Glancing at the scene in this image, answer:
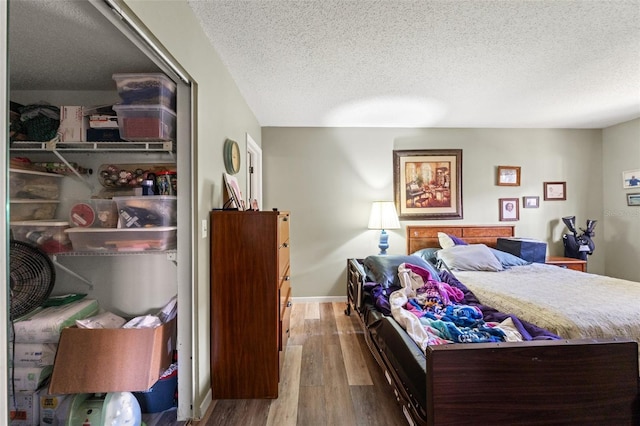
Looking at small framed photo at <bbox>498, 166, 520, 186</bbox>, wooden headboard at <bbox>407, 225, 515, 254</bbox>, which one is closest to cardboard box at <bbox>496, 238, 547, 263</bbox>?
wooden headboard at <bbox>407, 225, 515, 254</bbox>

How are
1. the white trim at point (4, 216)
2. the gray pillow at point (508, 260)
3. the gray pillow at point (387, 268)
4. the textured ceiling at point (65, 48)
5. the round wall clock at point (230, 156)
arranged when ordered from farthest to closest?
the gray pillow at point (508, 260) → the gray pillow at point (387, 268) → the round wall clock at point (230, 156) → the textured ceiling at point (65, 48) → the white trim at point (4, 216)

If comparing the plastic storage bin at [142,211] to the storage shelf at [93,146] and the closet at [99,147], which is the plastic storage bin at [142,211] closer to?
the closet at [99,147]

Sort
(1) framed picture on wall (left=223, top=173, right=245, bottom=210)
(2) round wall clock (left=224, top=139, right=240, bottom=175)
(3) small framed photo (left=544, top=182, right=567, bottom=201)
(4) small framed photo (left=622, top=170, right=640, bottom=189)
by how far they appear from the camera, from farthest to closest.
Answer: (3) small framed photo (left=544, top=182, right=567, bottom=201)
(4) small framed photo (left=622, top=170, right=640, bottom=189)
(2) round wall clock (left=224, top=139, right=240, bottom=175)
(1) framed picture on wall (left=223, top=173, right=245, bottom=210)

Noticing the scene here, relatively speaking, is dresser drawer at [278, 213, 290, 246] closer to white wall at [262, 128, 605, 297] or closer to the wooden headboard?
white wall at [262, 128, 605, 297]

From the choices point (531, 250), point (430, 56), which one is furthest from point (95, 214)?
point (531, 250)

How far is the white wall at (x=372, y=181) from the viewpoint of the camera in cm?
379

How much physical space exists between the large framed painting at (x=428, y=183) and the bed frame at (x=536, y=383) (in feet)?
8.84

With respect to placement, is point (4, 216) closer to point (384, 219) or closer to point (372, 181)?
point (384, 219)

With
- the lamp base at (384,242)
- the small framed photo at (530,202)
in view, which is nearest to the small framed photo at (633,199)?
the small framed photo at (530,202)

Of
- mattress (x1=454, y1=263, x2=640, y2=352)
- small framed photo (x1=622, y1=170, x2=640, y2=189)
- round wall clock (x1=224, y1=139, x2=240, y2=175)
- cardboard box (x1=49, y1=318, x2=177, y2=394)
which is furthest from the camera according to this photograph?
small framed photo (x1=622, y1=170, x2=640, y2=189)

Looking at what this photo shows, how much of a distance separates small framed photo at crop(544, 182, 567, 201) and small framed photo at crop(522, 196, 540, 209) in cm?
15

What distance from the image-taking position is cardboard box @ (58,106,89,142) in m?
1.65

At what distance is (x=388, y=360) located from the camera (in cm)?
171

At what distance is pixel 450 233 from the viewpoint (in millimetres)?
3746
